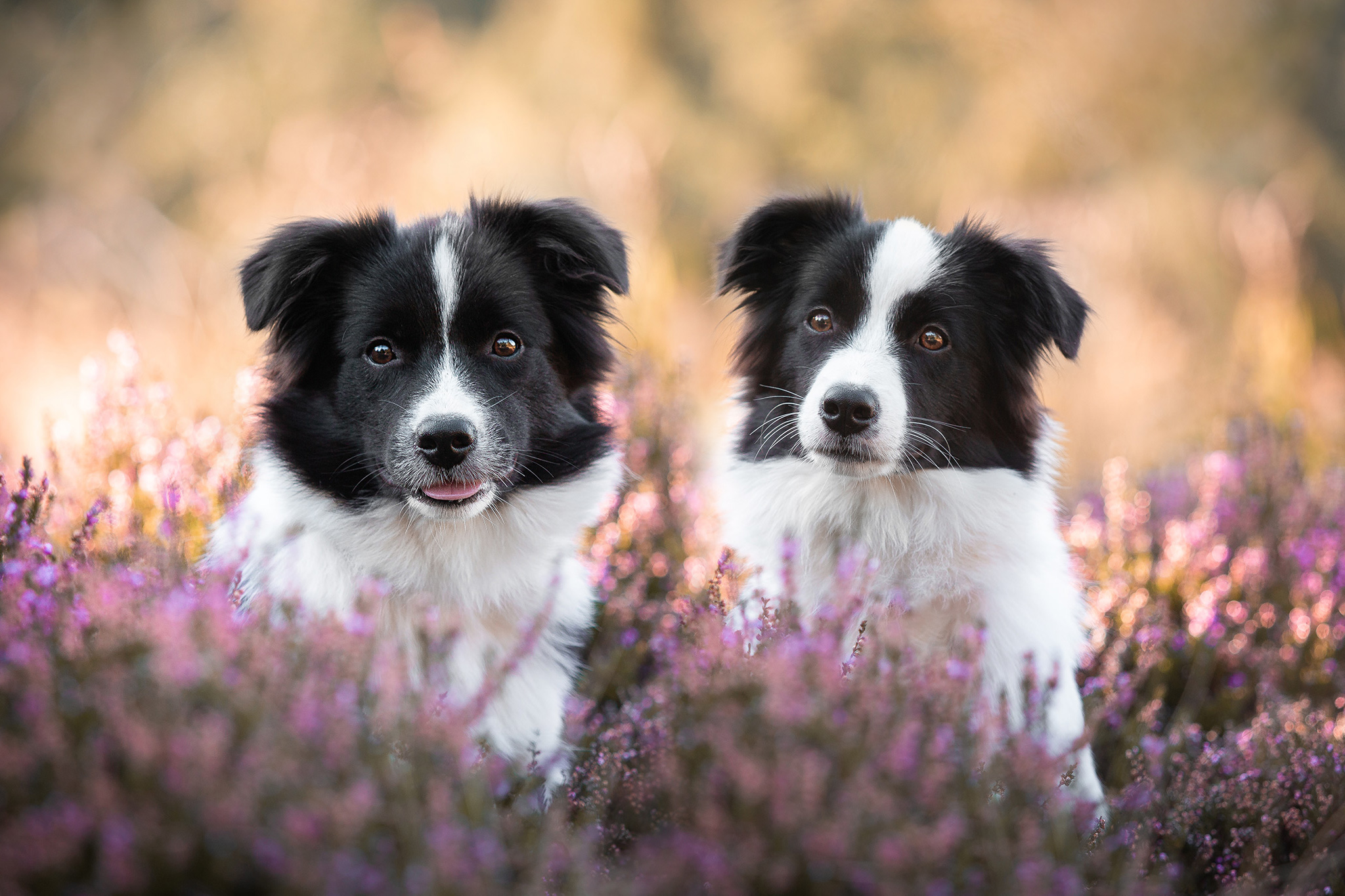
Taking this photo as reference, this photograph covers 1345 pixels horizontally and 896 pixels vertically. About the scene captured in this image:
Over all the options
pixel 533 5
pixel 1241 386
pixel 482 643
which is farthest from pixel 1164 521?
pixel 533 5

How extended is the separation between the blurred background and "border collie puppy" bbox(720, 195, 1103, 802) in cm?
307

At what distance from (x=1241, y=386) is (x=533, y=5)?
10.4 m

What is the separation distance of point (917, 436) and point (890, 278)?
0.54 metres

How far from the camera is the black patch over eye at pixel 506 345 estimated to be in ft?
10.5

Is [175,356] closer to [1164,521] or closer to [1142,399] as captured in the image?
[1164,521]

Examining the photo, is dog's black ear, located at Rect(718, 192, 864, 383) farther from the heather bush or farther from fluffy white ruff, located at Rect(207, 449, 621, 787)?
the heather bush

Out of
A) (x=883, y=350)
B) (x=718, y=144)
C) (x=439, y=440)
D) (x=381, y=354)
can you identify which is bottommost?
(x=439, y=440)

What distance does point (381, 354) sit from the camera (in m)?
3.11

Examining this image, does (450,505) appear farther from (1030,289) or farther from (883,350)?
(1030,289)

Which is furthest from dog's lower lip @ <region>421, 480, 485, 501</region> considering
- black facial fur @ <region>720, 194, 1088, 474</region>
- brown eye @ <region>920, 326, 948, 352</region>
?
brown eye @ <region>920, 326, 948, 352</region>

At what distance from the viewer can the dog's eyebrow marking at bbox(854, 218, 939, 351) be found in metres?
3.28

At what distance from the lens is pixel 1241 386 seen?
18.7ft

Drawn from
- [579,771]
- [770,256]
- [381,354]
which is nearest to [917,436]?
[770,256]

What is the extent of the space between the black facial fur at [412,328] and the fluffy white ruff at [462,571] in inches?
3.6
